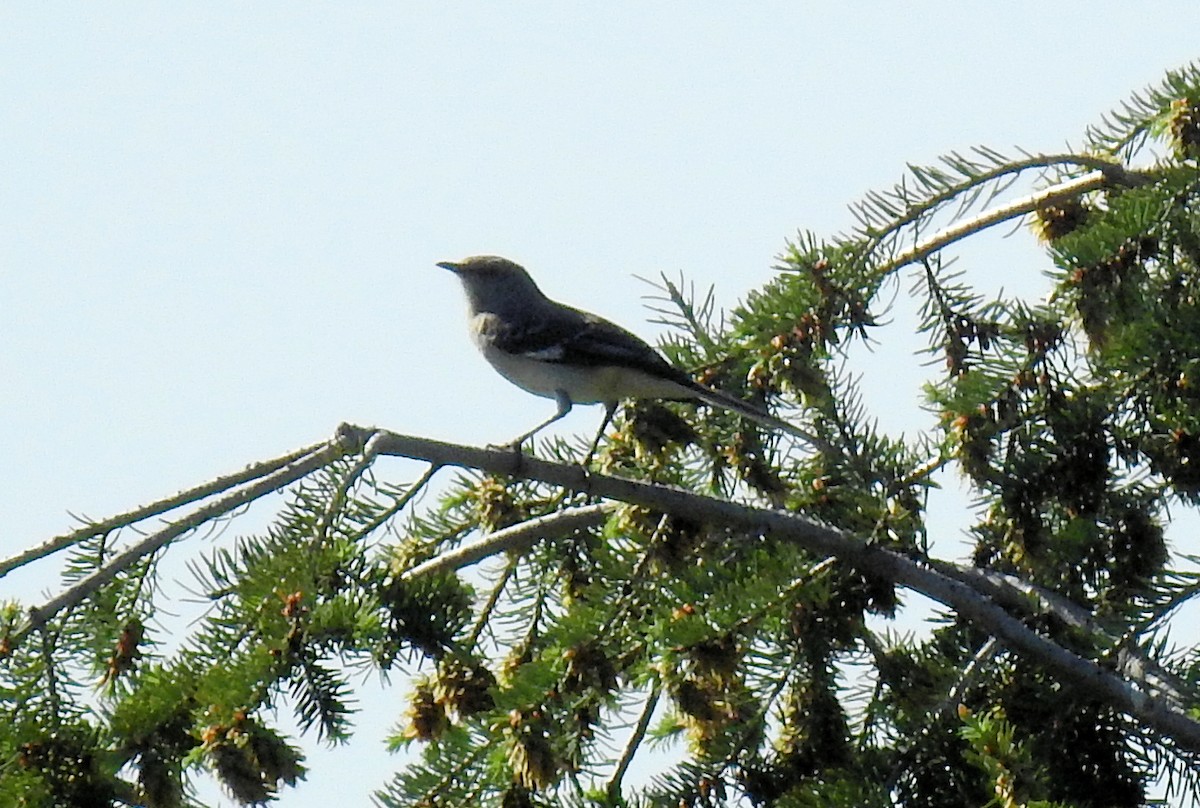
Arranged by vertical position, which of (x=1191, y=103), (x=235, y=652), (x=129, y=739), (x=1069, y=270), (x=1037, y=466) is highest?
(x=1191, y=103)

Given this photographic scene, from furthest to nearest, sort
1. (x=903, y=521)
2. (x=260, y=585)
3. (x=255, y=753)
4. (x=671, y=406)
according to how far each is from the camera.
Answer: (x=671, y=406)
(x=903, y=521)
(x=260, y=585)
(x=255, y=753)

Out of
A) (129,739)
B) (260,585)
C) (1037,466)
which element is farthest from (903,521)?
(129,739)

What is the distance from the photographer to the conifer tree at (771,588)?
3.24 m

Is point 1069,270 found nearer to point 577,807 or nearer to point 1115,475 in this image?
point 1115,475

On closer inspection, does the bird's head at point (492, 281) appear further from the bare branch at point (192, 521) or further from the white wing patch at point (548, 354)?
the bare branch at point (192, 521)

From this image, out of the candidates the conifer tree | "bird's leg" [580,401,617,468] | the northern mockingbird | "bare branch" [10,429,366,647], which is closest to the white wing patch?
the northern mockingbird

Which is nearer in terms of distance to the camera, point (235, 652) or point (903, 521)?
point (235, 652)

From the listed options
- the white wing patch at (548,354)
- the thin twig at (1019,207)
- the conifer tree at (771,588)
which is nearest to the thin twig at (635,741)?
the conifer tree at (771,588)

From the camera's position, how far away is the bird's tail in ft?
14.4

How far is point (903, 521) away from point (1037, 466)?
394mm

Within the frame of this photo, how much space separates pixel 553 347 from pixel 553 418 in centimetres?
114

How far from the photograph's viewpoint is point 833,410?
4188 mm

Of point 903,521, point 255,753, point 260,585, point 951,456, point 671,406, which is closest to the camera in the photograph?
point 255,753

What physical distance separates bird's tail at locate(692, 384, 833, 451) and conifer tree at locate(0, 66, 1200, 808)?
0.15ft
